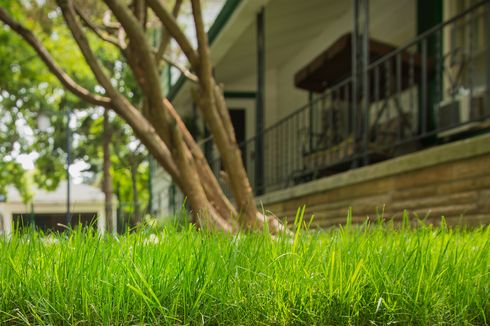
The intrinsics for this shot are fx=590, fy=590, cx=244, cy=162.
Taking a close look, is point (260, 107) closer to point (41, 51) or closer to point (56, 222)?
point (41, 51)

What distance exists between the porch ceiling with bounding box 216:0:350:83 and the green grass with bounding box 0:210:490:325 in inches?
312

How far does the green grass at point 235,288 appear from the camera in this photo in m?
1.83

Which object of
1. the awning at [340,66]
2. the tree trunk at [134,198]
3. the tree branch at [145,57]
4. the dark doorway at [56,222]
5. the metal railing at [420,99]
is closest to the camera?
the dark doorway at [56,222]

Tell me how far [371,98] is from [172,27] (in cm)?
597

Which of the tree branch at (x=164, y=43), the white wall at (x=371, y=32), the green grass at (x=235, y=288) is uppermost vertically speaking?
the white wall at (x=371, y=32)

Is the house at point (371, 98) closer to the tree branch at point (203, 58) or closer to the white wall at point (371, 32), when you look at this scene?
the white wall at point (371, 32)

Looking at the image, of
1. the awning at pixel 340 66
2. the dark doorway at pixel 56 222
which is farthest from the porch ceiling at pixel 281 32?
the dark doorway at pixel 56 222

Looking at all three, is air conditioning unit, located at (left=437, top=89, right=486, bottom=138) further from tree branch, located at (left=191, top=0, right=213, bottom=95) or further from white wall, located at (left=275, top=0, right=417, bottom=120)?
tree branch, located at (left=191, top=0, right=213, bottom=95)

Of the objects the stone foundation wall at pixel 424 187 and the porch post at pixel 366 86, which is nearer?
→ the stone foundation wall at pixel 424 187

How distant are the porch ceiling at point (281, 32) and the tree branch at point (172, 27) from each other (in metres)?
5.63

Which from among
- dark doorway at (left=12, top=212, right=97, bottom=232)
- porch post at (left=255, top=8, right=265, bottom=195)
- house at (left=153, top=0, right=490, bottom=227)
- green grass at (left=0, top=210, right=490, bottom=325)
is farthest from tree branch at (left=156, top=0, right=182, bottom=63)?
porch post at (left=255, top=8, right=265, bottom=195)

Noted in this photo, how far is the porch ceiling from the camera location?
33.9 ft

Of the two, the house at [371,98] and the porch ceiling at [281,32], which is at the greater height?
the porch ceiling at [281,32]

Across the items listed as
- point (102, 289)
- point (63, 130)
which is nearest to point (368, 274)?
point (102, 289)
